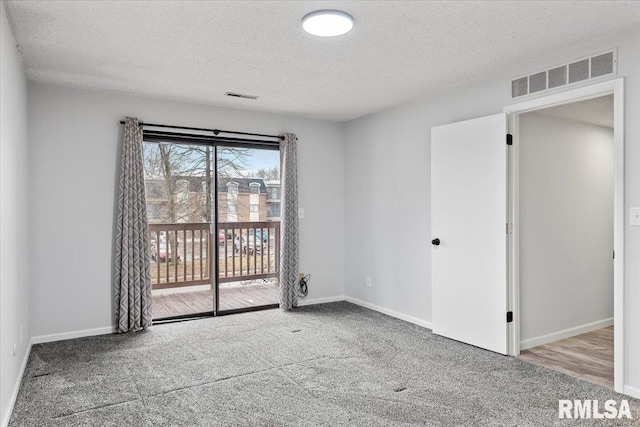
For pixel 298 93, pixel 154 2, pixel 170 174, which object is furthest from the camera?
pixel 170 174

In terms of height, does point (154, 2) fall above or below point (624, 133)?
above

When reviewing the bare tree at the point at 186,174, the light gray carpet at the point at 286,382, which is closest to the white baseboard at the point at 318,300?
the light gray carpet at the point at 286,382

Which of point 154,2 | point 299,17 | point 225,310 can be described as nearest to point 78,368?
point 225,310

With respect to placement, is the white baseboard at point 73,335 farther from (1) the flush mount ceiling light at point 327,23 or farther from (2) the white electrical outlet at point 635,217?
(2) the white electrical outlet at point 635,217

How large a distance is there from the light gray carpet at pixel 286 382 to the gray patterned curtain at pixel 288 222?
3.18 feet

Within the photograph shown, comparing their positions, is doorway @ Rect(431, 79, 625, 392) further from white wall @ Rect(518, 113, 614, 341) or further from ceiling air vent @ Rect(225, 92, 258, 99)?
ceiling air vent @ Rect(225, 92, 258, 99)

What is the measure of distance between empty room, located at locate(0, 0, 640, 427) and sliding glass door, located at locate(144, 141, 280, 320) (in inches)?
1.1

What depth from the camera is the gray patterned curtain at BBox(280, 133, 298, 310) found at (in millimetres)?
5137

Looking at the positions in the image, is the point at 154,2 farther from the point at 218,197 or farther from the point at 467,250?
the point at 467,250

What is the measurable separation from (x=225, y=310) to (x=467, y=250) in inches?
112

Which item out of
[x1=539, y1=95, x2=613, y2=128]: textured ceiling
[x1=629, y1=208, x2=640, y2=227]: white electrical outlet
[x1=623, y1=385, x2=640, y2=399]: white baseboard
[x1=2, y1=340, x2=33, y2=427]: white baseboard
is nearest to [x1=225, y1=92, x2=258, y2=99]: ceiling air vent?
[x1=539, y1=95, x2=613, y2=128]: textured ceiling

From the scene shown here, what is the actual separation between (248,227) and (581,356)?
12.3 ft

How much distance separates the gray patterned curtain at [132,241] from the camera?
4188 mm

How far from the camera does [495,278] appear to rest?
360 centimetres
